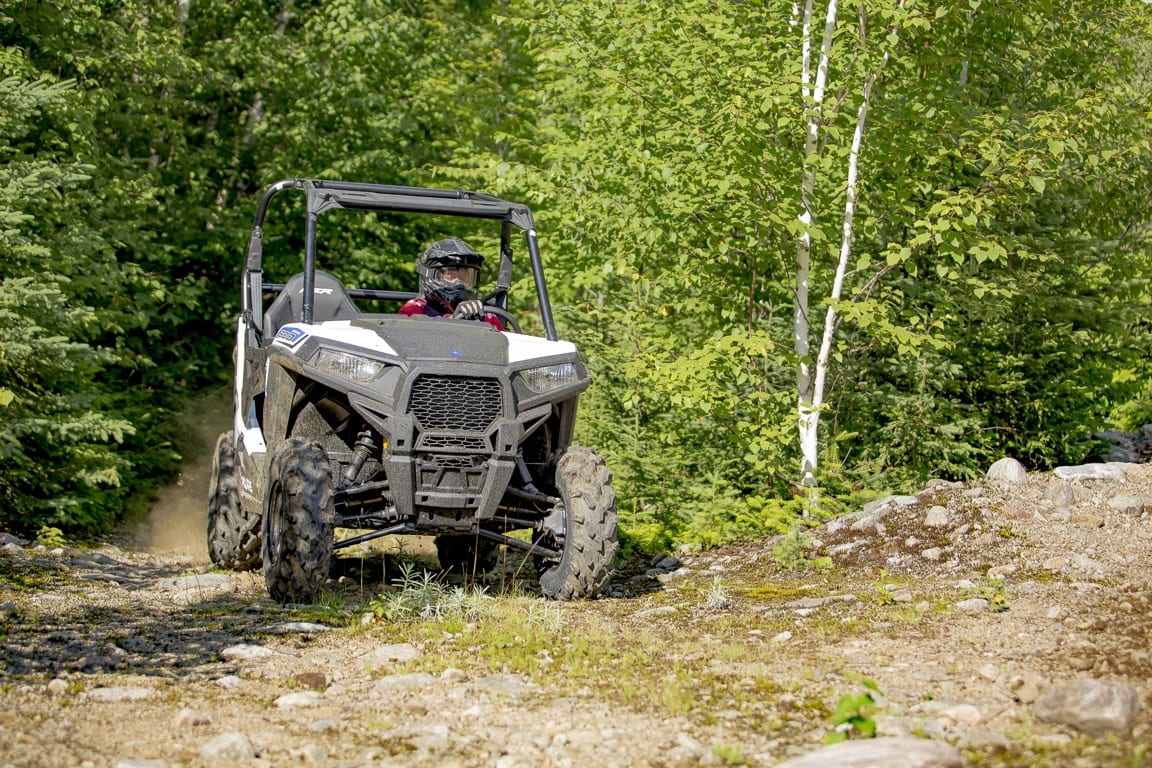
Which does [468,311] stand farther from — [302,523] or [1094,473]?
[1094,473]

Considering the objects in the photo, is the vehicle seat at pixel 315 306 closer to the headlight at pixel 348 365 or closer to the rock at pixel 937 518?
the headlight at pixel 348 365

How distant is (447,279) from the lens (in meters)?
9.32

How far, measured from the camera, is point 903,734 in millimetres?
4516

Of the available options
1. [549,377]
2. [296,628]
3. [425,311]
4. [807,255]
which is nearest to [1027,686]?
[296,628]

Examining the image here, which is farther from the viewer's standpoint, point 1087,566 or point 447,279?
point 447,279

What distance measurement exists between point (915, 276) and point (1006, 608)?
669 cm

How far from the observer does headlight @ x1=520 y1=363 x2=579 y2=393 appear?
8062mm

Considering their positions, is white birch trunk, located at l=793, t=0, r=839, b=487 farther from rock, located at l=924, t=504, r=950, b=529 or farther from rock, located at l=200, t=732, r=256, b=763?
rock, located at l=200, t=732, r=256, b=763

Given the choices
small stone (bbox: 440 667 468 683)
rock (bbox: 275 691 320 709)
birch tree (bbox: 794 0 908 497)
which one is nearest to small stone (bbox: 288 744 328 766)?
rock (bbox: 275 691 320 709)

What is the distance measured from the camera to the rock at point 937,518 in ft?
31.0

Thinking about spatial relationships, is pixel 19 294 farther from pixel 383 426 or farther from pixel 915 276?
pixel 915 276

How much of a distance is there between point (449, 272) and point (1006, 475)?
4.79 meters

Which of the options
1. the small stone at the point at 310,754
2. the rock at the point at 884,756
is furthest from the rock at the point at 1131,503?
the small stone at the point at 310,754

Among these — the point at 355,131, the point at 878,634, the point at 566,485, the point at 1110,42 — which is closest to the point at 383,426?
the point at 566,485
